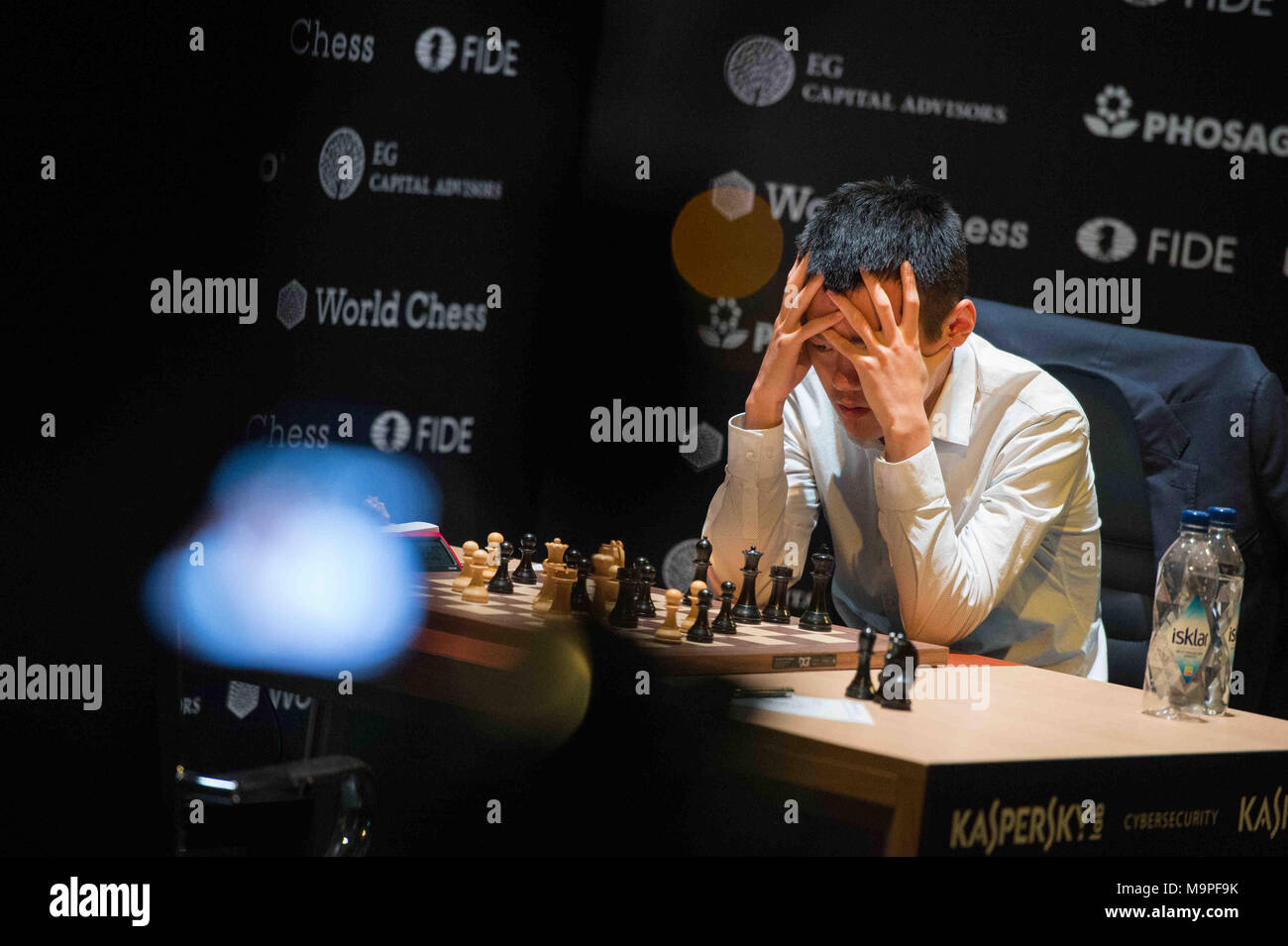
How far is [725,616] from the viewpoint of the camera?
1942mm

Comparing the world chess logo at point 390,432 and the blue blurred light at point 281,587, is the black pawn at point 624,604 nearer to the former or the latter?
the blue blurred light at point 281,587

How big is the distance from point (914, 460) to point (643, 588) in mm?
544

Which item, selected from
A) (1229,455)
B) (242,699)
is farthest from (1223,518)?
(242,699)

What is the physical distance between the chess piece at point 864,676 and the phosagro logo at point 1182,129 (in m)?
2.74

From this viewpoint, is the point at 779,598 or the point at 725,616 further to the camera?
the point at 779,598

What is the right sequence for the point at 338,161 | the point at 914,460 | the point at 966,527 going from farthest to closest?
the point at 338,161 < the point at 966,527 < the point at 914,460

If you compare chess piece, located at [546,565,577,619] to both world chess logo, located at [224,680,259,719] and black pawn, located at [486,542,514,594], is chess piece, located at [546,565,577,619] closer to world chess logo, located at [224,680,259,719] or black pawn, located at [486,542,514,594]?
black pawn, located at [486,542,514,594]

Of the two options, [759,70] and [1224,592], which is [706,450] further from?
[1224,592]

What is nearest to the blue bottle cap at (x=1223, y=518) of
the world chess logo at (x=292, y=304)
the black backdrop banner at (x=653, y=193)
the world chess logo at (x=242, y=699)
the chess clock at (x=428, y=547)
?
the chess clock at (x=428, y=547)

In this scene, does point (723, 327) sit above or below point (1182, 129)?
below

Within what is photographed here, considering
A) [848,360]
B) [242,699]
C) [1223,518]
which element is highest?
[848,360]

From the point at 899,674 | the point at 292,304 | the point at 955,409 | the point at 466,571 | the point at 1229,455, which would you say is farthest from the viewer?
the point at 292,304
